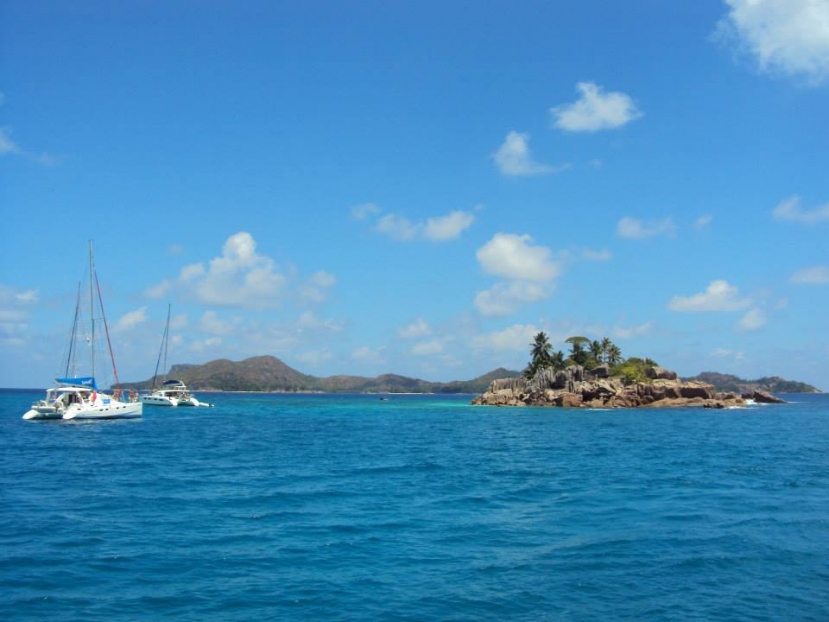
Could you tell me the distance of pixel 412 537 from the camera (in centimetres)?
2134

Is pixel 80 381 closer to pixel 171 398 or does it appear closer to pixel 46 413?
pixel 46 413

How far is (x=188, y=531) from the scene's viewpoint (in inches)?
862

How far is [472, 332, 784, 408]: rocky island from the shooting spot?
123 m

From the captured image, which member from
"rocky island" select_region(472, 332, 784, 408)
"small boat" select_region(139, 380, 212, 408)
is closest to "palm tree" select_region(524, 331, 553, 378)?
"rocky island" select_region(472, 332, 784, 408)

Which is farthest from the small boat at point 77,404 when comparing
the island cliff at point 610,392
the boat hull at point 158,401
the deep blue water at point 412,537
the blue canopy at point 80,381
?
the island cliff at point 610,392

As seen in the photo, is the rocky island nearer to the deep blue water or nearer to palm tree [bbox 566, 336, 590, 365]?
palm tree [bbox 566, 336, 590, 365]

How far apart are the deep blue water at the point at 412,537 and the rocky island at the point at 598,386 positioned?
80892 mm

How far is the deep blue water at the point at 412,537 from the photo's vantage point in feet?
50.5

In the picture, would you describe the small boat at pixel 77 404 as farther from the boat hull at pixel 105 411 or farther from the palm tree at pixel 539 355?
the palm tree at pixel 539 355

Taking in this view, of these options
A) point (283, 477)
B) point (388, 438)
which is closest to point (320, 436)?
point (388, 438)

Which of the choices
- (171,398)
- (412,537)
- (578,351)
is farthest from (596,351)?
(412,537)

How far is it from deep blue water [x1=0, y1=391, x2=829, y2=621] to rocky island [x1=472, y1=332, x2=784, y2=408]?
265 feet

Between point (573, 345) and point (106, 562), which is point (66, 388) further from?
point (573, 345)

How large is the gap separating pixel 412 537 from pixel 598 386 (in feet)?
360
